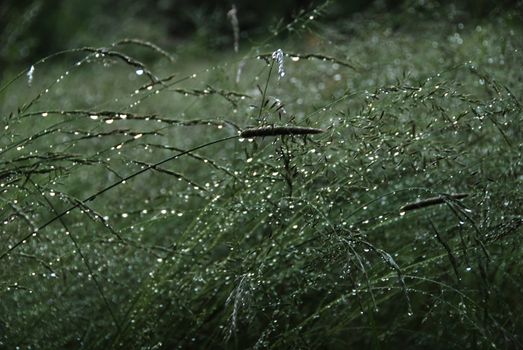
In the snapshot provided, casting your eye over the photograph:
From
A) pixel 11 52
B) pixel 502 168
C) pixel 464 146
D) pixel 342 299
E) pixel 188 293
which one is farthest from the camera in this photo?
pixel 11 52

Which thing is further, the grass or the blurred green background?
the blurred green background

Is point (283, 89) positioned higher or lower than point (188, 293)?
higher

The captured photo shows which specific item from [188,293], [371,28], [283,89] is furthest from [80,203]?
[371,28]

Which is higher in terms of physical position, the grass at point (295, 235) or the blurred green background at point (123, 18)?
the blurred green background at point (123, 18)

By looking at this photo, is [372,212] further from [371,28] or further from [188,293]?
[371,28]

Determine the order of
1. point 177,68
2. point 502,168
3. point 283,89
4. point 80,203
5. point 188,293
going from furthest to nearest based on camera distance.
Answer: point 177,68, point 283,89, point 502,168, point 188,293, point 80,203

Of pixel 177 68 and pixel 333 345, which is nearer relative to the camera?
pixel 333 345

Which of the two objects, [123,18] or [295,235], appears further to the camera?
[123,18]

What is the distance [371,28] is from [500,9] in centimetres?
53

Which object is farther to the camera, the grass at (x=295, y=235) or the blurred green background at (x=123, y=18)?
the blurred green background at (x=123, y=18)

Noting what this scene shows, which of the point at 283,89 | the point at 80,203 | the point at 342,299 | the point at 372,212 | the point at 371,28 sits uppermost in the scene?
the point at 371,28

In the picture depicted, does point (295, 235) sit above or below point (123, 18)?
below

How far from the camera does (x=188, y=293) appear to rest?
1542mm

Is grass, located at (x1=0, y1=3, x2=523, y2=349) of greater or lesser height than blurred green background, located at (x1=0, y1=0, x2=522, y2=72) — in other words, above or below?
below
